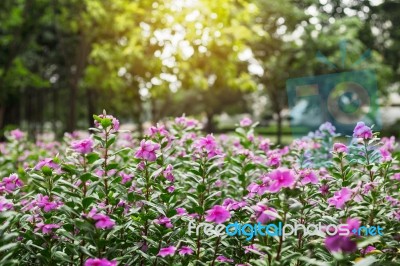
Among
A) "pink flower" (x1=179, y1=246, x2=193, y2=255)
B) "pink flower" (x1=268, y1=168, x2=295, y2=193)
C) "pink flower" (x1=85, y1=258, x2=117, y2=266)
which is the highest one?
"pink flower" (x1=268, y1=168, x2=295, y2=193)

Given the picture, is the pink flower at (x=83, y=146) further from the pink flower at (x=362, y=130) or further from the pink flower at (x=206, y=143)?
the pink flower at (x=362, y=130)

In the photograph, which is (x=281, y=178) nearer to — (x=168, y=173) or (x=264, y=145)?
(x=168, y=173)

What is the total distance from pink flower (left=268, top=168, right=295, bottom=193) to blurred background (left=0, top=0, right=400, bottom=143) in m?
8.77

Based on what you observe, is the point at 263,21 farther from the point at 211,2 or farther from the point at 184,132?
the point at 184,132

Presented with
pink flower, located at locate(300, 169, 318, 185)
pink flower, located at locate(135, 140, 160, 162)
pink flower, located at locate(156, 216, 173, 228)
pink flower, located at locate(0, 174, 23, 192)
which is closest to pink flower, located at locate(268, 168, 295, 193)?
pink flower, located at locate(300, 169, 318, 185)

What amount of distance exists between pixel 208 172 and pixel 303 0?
899 inches

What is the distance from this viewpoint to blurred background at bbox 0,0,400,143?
11633 mm

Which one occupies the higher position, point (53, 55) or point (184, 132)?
point (53, 55)

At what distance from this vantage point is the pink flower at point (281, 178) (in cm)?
226

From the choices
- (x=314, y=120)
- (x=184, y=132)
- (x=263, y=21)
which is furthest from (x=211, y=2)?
(x=314, y=120)

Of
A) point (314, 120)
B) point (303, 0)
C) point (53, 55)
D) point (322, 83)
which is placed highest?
point (303, 0)

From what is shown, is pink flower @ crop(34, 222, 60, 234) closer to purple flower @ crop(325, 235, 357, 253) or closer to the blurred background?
purple flower @ crop(325, 235, 357, 253)

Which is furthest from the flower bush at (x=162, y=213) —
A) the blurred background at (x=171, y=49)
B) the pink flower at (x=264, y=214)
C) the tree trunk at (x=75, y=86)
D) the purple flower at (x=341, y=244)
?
the tree trunk at (x=75, y=86)

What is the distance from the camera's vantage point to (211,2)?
10.6 metres
